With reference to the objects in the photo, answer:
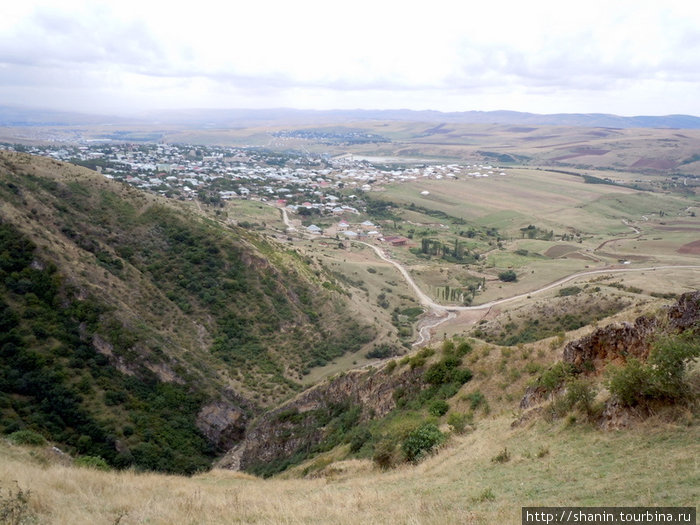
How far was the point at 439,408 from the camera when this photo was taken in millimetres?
17375

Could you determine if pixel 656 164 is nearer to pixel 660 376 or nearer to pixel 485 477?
pixel 660 376

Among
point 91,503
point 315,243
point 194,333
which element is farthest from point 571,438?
point 315,243

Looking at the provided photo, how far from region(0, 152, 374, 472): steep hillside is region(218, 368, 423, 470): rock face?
3109mm

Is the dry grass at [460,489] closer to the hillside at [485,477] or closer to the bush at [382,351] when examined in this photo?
the hillside at [485,477]

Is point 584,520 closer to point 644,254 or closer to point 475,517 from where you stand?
point 475,517

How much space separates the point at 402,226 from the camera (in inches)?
4144

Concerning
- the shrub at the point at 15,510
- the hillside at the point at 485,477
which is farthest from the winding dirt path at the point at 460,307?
the shrub at the point at 15,510

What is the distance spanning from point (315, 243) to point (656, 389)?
72.7 meters

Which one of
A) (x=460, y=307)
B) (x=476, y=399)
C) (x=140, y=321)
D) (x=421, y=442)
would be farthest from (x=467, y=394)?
(x=460, y=307)

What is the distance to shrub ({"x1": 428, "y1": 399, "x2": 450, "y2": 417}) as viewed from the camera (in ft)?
56.5

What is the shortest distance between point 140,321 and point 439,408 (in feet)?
81.6

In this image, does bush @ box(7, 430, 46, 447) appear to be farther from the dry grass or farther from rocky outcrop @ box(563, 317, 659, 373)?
rocky outcrop @ box(563, 317, 659, 373)

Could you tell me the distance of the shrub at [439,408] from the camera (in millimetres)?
17219

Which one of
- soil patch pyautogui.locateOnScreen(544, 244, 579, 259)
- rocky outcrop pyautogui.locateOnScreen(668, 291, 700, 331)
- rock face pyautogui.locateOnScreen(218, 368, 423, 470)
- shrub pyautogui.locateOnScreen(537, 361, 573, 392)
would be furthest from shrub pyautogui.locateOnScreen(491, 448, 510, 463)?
soil patch pyautogui.locateOnScreen(544, 244, 579, 259)
